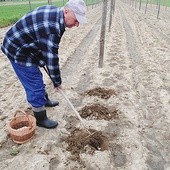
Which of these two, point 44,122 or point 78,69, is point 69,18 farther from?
point 78,69

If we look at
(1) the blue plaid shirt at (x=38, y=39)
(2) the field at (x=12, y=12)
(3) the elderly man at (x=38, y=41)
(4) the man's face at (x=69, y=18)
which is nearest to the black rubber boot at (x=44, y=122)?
(3) the elderly man at (x=38, y=41)

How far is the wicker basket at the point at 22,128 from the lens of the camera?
441 centimetres

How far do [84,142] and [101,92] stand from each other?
2248 millimetres

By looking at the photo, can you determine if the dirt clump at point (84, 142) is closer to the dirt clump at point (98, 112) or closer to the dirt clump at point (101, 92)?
the dirt clump at point (98, 112)

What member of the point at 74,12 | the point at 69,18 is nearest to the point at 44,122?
the point at 69,18

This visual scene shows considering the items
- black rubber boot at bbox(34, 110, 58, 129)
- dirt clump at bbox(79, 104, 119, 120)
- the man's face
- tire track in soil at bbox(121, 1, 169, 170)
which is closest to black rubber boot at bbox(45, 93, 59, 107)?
dirt clump at bbox(79, 104, 119, 120)

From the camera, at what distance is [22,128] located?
4531 millimetres

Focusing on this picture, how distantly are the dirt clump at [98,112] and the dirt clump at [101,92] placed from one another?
2.24 feet

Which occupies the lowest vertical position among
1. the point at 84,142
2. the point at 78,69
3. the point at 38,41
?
the point at 78,69

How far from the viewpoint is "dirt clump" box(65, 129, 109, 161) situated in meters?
4.36

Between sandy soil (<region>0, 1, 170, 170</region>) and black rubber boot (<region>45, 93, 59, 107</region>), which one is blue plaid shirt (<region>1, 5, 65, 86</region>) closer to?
sandy soil (<region>0, 1, 170, 170</region>)

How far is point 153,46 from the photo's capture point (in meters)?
12.2

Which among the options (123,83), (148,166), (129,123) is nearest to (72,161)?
(148,166)

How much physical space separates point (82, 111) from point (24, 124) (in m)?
1.25
